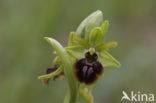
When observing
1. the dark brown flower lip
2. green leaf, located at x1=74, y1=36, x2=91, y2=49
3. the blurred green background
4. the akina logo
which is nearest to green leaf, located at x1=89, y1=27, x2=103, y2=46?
green leaf, located at x1=74, y1=36, x2=91, y2=49

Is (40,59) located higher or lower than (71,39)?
lower

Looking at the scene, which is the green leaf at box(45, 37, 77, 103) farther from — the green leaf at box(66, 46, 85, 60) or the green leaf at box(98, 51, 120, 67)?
the green leaf at box(98, 51, 120, 67)

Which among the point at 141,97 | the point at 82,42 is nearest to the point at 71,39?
the point at 82,42

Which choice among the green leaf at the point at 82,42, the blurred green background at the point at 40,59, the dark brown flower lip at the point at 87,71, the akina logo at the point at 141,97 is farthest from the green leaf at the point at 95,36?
the akina logo at the point at 141,97

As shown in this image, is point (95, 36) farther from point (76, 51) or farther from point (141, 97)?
point (141, 97)

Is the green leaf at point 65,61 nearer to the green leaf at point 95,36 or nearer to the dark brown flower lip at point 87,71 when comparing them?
the dark brown flower lip at point 87,71

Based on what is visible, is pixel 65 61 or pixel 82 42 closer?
pixel 65 61
